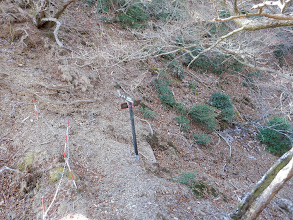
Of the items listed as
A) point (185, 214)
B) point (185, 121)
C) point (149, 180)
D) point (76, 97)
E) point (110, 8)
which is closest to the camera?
point (185, 214)

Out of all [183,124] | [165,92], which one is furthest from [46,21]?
[183,124]

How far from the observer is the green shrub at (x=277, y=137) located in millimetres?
8055

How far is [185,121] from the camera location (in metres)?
7.03

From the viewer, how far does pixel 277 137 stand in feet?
27.0

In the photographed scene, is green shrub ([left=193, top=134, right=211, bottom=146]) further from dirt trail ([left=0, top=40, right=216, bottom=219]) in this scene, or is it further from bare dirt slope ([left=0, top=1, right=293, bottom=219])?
dirt trail ([left=0, top=40, right=216, bottom=219])

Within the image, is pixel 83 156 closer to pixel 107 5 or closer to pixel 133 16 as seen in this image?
pixel 107 5

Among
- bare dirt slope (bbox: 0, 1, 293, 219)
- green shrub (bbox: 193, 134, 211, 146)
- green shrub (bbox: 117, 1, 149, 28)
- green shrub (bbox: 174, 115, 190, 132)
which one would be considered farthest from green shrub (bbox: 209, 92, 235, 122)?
green shrub (bbox: 117, 1, 149, 28)

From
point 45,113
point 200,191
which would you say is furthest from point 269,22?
point 45,113

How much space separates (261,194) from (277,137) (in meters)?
6.53

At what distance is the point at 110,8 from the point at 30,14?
431cm

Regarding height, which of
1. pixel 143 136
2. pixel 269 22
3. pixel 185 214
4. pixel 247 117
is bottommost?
pixel 247 117

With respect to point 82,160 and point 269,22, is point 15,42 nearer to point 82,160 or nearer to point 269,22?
point 82,160

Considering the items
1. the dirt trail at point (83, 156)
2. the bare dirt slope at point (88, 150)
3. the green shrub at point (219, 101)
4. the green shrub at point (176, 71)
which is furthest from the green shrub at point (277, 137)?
the dirt trail at point (83, 156)

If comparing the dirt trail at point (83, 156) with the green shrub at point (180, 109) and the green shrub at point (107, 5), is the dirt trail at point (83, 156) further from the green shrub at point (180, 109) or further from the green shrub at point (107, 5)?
the green shrub at point (107, 5)
